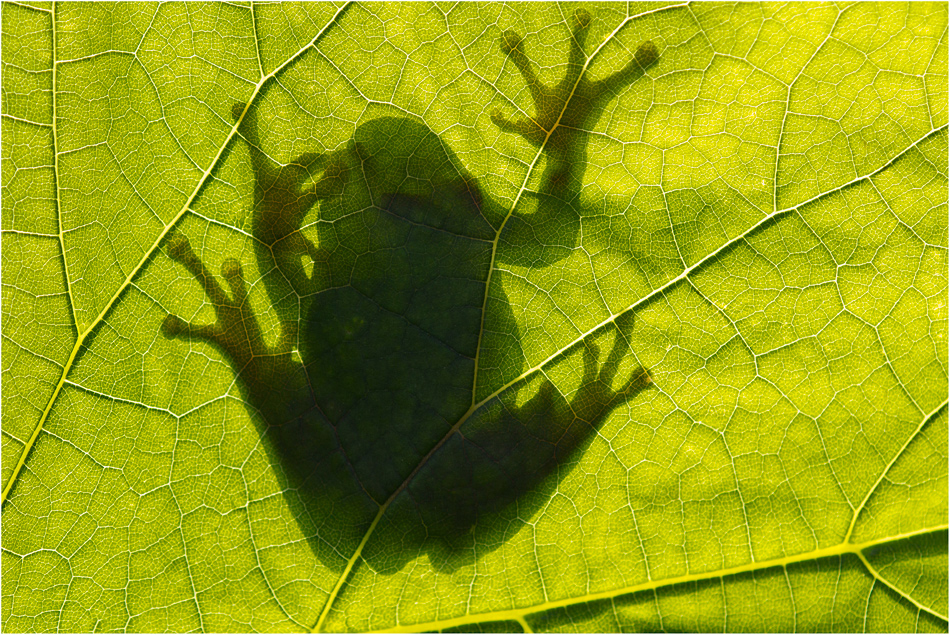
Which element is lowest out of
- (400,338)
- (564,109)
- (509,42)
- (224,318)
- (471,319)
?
(224,318)

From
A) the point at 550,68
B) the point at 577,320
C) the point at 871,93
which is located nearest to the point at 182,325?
the point at 577,320

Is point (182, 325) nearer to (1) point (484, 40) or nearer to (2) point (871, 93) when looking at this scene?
(1) point (484, 40)

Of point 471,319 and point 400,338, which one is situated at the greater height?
point 471,319

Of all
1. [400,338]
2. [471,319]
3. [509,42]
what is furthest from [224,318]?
[509,42]

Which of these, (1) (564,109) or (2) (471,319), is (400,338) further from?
(1) (564,109)

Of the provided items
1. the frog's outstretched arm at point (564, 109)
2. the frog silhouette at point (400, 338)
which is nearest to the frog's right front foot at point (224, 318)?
the frog silhouette at point (400, 338)

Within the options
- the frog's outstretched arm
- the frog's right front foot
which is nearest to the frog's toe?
the frog's outstretched arm

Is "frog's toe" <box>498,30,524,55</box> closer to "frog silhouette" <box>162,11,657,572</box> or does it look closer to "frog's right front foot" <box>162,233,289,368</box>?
"frog silhouette" <box>162,11,657,572</box>

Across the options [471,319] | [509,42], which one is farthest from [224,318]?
[509,42]
